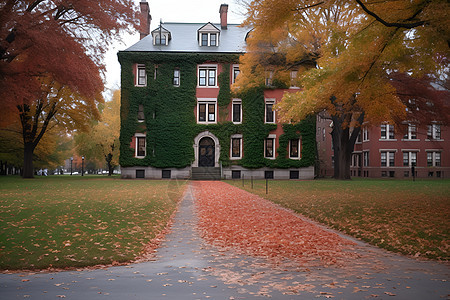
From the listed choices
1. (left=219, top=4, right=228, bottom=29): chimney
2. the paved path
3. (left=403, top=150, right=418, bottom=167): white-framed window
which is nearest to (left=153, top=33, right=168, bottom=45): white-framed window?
(left=219, top=4, right=228, bottom=29): chimney

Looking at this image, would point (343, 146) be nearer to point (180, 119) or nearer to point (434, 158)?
point (180, 119)

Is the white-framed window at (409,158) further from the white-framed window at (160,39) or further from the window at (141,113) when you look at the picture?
the window at (141,113)

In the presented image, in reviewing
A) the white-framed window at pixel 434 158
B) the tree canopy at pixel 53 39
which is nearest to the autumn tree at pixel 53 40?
the tree canopy at pixel 53 39

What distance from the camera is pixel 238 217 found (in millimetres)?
11211

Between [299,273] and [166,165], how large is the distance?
32245 millimetres

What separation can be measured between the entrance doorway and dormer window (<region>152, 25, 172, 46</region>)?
1097cm

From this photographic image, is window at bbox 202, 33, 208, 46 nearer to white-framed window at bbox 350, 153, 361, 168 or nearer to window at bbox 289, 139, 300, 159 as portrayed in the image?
window at bbox 289, 139, 300, 159

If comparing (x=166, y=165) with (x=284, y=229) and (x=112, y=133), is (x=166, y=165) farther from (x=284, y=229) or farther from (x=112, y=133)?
(x=284, y=229)

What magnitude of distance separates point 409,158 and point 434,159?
10.3ft

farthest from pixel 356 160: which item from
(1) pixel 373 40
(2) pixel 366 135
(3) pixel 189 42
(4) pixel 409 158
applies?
(1) pixel 373 40

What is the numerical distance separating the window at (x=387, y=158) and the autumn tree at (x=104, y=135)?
3390cm

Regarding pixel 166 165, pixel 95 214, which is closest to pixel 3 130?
pixel 166 165

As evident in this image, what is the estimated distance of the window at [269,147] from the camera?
38094 millimetres

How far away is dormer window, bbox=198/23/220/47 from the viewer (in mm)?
38688
